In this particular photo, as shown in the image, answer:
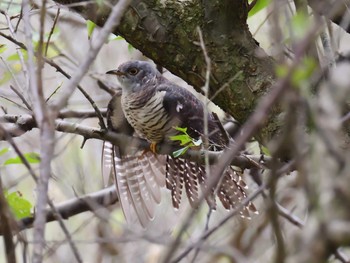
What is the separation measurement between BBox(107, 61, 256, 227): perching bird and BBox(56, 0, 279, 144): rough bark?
3.08 feet

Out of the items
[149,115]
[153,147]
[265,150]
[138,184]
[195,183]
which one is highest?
[265,150]

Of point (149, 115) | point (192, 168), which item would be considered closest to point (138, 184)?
point (192, 168)

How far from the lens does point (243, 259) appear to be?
1340mm

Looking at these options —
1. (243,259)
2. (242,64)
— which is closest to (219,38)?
(242,64)

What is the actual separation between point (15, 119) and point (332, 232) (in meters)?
2.09

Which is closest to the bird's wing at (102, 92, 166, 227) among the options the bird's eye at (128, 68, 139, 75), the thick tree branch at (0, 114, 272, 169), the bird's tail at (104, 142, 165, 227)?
the bird's tail at (104, 142, 165, 227)

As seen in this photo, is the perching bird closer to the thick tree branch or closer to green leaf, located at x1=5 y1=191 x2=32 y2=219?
the thick tree branch

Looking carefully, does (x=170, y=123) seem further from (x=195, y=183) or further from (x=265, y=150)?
(x=265, y=150)

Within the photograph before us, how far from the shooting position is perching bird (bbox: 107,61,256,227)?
144 inches

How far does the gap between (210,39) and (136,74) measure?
1.56 m

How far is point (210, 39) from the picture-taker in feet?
8.71

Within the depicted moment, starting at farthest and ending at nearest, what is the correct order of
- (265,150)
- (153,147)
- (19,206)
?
(153,147) < (265,150) < (19,206)

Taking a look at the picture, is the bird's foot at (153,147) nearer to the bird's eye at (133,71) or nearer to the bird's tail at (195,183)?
the bird's tail at (195,183)

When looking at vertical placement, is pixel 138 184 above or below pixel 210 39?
below
